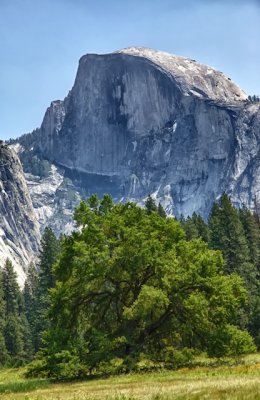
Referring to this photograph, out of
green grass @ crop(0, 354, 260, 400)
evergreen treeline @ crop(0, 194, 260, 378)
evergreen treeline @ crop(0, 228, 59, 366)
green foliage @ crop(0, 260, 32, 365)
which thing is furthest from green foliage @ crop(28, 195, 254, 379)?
green foliage @ crop(0, 260, 32, 365)

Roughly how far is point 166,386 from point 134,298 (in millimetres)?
13247

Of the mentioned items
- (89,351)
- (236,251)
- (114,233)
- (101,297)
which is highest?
(236,251)

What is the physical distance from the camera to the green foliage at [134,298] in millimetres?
32625

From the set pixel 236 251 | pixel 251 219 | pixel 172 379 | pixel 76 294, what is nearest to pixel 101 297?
pixel 76 294

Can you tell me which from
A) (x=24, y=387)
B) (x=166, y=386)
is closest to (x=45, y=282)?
(x=24, y=387)

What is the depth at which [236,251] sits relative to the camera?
72.4 m

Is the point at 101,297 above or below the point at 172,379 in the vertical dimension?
above

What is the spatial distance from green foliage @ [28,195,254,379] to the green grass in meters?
1.78

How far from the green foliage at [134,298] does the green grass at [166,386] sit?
1784 millimetres

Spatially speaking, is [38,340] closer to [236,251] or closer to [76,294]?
[236,251]

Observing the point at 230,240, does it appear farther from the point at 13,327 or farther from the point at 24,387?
the point at 24,387

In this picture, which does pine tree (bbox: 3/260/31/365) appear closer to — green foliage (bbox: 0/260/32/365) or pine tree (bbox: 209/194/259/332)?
green foliage (bbox: 0/260/32/365)

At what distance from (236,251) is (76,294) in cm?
4104

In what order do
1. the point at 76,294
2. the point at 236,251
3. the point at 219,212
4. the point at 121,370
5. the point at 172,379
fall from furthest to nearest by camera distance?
the point at 219,212
the point at 236,251
the point at 76,294
the point at 121,370
the point at 172,379
